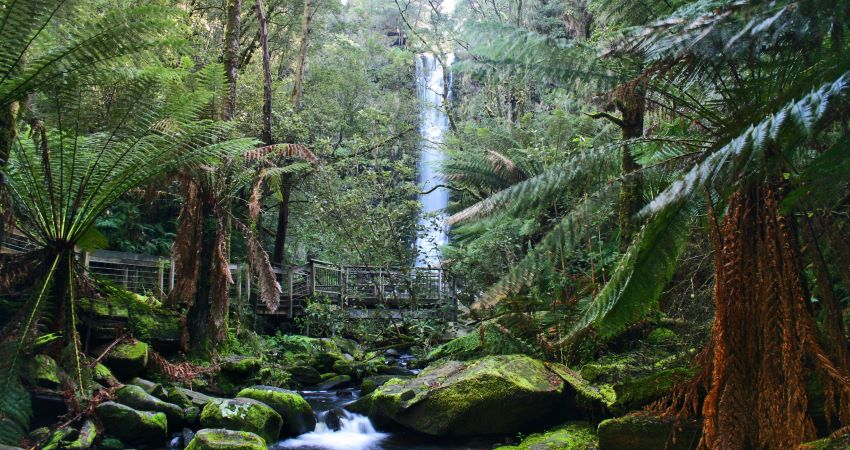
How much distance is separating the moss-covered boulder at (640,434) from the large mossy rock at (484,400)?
4.00ft

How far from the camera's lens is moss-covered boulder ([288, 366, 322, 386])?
7832 mm

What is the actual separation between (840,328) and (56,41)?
435 cm

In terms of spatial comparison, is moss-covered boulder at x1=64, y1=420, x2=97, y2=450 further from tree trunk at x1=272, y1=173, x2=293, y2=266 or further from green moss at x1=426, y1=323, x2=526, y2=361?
tree trunk at x1=272, y1=173, x2=293, y2=266

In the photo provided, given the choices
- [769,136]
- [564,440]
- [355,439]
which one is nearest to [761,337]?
[769,136]

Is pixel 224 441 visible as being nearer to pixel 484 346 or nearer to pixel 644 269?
pixel 484 346

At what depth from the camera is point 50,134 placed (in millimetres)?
4484

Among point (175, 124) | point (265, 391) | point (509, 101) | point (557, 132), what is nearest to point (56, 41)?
point (175, 124)

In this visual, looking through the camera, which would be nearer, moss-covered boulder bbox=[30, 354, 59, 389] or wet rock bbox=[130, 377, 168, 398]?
moss-covered boulder bbox=[30, 354, 59, 389]

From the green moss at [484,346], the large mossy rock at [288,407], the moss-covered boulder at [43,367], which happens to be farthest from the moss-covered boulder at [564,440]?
the moss-covered boulder at [43,367]

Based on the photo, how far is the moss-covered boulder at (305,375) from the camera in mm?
7832

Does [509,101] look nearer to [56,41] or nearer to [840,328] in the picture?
[56,41]

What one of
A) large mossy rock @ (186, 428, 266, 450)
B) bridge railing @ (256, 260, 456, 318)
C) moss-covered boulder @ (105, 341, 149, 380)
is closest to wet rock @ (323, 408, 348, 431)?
large mossy rock @ (186, 428, 266, 450)

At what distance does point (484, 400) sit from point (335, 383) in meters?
3.27

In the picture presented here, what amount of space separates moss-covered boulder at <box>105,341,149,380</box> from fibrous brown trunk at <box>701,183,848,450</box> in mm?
5113
